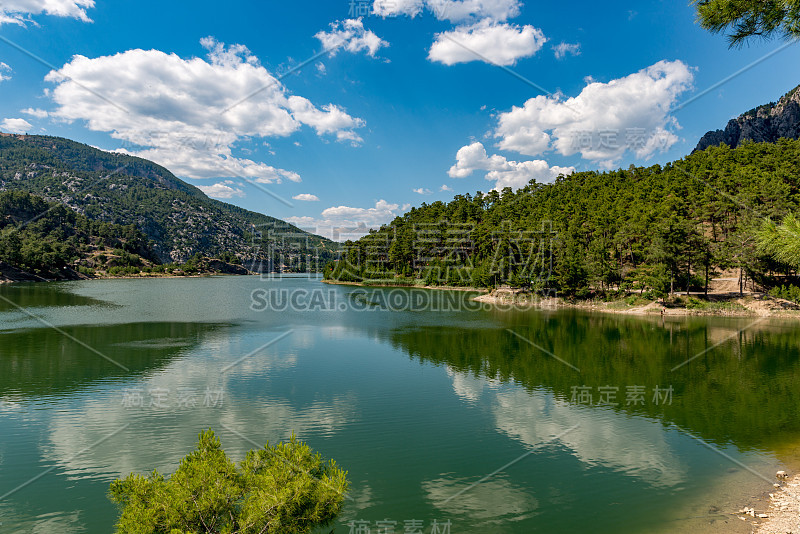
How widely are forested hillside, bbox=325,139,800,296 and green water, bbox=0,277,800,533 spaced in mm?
23033

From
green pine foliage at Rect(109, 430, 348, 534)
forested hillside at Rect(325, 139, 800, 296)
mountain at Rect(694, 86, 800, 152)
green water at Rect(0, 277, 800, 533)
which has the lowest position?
green water at Rect(0, 277, 800, 533)

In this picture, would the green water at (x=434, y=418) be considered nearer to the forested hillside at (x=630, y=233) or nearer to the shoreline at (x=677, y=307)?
the shoreline at (x=677, y=307)

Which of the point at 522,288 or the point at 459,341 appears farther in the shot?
the point at 522,288

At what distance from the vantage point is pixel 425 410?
2161 cm

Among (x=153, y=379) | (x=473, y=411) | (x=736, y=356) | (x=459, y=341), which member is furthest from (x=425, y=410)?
(x=736, y=356)

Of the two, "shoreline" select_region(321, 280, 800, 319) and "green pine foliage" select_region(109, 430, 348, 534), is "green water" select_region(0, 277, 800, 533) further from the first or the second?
"shoreline" select_region(321, 280, 800, 319)

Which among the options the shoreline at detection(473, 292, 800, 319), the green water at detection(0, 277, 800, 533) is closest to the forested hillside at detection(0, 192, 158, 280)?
the green water at detection(0, 277, 800, 533)

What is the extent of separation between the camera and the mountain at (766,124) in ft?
490

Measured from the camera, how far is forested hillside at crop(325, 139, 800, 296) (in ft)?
210

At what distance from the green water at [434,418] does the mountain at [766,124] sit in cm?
14857

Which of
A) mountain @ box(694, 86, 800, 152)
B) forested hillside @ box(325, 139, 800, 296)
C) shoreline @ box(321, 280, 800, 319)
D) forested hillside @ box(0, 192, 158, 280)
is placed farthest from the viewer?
mountain @ box(694, 86, 800, 152)

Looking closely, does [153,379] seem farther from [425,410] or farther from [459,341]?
[459,341]

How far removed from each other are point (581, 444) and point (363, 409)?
10492 mm

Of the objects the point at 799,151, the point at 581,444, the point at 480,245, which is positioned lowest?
the point at 581,444
